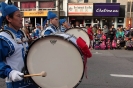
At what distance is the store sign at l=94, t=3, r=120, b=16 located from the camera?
2342 centimetres

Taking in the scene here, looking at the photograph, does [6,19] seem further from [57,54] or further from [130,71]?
[130,71]

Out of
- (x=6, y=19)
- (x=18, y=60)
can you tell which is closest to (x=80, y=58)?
(x=18, y=60)

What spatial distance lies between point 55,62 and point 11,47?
1.50 feet

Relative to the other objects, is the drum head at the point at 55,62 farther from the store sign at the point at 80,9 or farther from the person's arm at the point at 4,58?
the store sign at the point at 80,9

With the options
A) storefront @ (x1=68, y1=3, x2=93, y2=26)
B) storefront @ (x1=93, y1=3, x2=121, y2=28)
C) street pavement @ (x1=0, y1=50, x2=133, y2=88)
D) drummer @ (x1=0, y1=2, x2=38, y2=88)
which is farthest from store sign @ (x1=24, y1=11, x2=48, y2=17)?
drummer @ (x1=0, y1=2, x2=38, y2=88)

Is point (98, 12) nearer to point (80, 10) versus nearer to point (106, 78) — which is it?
point (80, 10)

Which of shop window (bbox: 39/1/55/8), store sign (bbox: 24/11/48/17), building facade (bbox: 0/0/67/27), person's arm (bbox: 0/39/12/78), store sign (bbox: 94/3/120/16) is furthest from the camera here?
shop window (bbox: 39/1/55/8)

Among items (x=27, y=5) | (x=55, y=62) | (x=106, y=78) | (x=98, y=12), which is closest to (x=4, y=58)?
(x=55, y=62)

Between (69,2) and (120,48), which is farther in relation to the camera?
(69,2)

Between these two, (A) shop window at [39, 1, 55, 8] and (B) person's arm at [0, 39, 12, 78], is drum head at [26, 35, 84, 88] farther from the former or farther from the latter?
(A) shop window at [39, 1, 55, 8]

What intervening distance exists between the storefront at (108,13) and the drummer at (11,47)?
21945 mm

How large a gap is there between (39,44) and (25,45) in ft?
0.89

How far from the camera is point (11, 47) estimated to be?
2.14 metres

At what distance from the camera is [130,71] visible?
6766 mm
